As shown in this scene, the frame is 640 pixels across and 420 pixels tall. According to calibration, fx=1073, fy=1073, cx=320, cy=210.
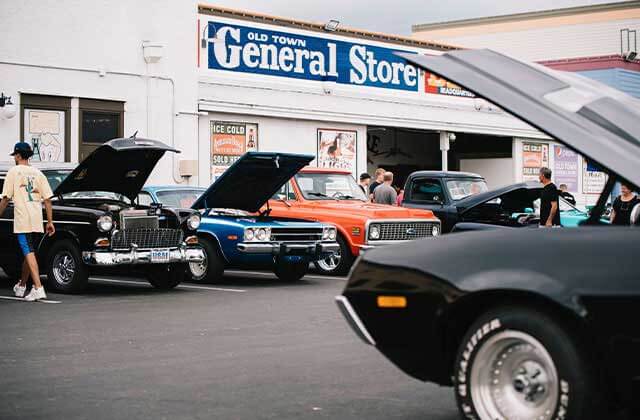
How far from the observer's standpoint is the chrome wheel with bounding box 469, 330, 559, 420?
15.8 ft

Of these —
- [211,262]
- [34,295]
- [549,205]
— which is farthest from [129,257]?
[549,205]

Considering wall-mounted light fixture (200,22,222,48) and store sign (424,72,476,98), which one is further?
store sign (424,72,476,98)

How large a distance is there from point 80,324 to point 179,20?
49.3ft

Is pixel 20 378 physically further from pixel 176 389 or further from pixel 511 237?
pixel 511 237

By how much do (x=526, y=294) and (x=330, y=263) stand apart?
12.5 m

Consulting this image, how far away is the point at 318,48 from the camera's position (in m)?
28.4

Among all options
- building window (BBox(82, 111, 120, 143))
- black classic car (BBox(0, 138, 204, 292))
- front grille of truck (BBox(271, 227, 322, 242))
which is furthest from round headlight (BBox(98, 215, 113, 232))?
building window (BBox(82, 111, 120, 143))

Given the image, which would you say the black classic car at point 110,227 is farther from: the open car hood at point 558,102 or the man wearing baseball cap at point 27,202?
the open car hood at point 558,102

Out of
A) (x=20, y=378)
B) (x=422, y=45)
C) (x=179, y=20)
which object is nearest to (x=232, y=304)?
(x=20, y=378)

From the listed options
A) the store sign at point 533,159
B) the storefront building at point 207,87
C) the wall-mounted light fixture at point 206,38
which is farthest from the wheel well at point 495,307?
the store sign at point 533,159

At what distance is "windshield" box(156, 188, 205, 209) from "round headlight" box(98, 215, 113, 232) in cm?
280

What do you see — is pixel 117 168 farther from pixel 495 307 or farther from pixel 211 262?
pixel 495 307

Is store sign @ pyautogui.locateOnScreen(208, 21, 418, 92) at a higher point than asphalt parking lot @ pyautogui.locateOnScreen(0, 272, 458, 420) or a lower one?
higher

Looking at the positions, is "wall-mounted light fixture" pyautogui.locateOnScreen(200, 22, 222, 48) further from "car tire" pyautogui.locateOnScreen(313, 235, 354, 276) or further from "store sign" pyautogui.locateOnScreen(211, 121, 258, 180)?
"car tire" pyautogui.locateOnScreen(313, 235, 354, 276)
